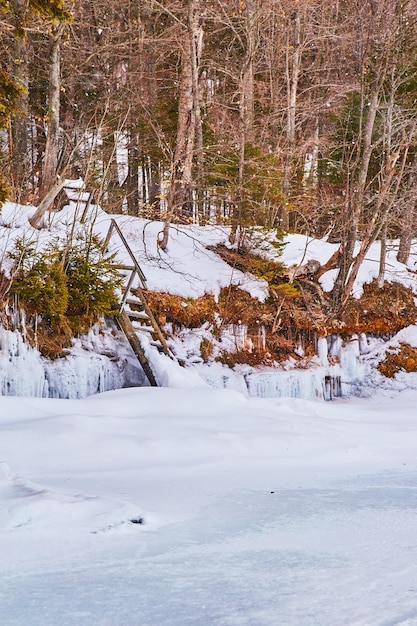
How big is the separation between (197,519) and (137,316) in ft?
20.8

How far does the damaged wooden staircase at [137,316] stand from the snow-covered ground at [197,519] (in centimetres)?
211

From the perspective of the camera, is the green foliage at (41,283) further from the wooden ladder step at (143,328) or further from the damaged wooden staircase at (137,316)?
the wooden ladder step at (143,328)

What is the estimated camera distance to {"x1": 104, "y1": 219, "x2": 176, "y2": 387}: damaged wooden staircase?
9.41m

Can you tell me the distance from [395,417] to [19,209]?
682 centimetres

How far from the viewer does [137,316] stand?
984 centimetres

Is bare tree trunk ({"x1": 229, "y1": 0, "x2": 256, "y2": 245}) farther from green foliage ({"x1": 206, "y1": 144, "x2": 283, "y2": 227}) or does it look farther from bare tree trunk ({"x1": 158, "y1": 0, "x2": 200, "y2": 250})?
bare tree trunk ({"x1": 158, "y1": 0, "x2": 200, "y2": 250})

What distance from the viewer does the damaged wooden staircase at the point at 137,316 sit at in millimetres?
9406

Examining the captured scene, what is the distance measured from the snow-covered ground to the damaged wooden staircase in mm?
2111

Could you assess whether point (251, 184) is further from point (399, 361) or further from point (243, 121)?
point (399, 361)

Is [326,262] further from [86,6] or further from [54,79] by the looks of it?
[86,6]

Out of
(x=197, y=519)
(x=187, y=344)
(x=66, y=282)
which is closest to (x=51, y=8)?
(x=66, y=282)

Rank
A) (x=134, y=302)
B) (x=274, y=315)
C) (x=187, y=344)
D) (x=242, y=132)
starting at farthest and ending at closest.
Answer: (x=274, y=315) → (x=242, y=132) → (x=187, y=344) → (x=134, y=302)

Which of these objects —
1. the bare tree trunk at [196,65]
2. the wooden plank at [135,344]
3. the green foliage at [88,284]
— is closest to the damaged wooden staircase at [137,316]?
Answer: the wooden plank at [135,344]

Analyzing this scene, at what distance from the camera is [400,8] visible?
1162 cm
